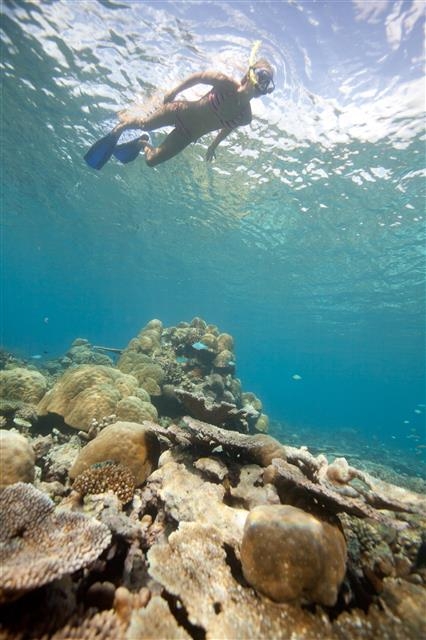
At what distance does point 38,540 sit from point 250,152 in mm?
18102

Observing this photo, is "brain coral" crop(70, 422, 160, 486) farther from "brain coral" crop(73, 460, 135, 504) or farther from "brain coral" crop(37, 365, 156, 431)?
"brain coral" crop(37, 365, 156, 431)

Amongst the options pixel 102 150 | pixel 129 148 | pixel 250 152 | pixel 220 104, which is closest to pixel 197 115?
pixel 220 104

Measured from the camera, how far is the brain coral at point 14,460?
3.58 m

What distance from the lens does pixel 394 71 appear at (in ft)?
35.3

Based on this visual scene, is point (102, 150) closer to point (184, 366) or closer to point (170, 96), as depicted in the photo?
point (170, 96)

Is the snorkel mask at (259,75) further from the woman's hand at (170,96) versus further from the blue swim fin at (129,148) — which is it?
the blue swim fin at (129,148)

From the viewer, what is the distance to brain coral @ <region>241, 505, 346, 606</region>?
226 centimetres

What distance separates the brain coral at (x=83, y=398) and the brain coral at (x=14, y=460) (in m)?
2.09

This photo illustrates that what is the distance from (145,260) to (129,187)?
62.7 feet

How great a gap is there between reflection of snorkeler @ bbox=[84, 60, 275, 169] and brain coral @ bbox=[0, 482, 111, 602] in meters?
6.81

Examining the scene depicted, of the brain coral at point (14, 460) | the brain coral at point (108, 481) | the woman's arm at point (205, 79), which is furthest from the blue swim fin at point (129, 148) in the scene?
the brain coral at point (108, 481)

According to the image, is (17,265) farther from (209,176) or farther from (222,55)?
(222,55)

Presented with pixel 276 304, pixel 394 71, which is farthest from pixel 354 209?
pixel 276 304

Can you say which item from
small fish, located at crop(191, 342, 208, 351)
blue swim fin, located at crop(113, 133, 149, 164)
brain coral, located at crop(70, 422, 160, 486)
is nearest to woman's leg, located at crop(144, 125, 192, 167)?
blue swim fin, located at crop(113, 133, 149, 164)
